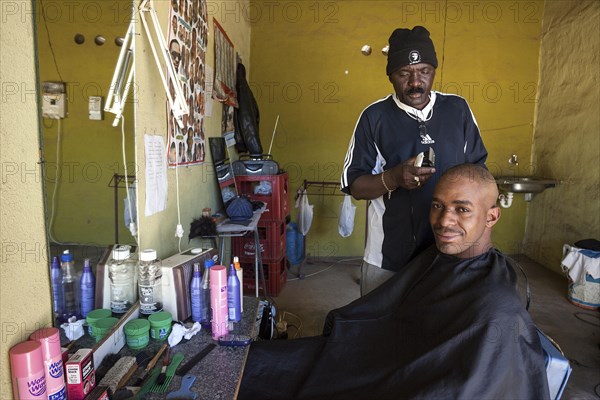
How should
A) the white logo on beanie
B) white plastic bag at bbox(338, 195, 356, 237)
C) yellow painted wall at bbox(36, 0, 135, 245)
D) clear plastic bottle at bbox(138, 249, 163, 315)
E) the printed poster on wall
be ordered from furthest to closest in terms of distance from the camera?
white plastic bag at bbox(338, 195, 356, 237) < the printed poster on wall < the white logo on beanie < clear plastic bottle at bbox(138, 249, 163, 315) < yellow painted wall at bbox(36, 0, 135, 245)

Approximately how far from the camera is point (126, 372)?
3.55ft

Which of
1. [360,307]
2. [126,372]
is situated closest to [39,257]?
[126,372]

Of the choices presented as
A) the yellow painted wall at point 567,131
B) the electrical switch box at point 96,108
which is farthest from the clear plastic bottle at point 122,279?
the yellow painted wall at point 567,131

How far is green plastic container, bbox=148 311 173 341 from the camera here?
130cm

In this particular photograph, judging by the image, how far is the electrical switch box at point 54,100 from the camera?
101cm

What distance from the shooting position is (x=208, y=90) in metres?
2.75

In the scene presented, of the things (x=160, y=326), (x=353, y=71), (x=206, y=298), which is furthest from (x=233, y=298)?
(x=353, y=71)

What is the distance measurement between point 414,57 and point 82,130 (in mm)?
1262

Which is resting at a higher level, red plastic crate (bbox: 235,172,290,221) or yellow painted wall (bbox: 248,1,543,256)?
yellow painted wall (bbox: 248,1,543,256)

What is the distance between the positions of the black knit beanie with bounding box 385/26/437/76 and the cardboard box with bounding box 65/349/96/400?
149 centimetres

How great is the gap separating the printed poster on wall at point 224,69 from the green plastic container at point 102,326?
6.70 feet

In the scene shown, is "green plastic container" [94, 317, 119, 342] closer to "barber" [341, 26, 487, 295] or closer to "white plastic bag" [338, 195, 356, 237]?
"barber" [341, 26, 487, 295]

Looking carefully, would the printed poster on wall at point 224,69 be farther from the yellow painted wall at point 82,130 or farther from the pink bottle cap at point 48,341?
Answer: the pink bottle cap at point 48,341

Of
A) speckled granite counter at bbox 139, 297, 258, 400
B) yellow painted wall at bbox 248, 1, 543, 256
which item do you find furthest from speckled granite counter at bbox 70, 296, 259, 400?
yellow painted wall at bbox 248, 1, 543, 256
